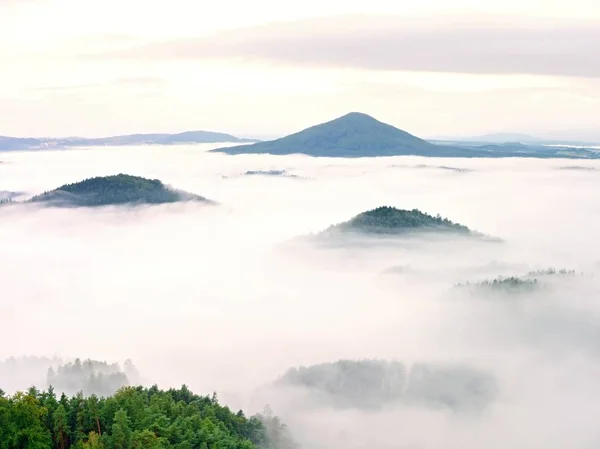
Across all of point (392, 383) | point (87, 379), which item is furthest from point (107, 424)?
point (392, 383)

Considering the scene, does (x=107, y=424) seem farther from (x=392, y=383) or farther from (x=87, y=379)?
(x=392, y=383)

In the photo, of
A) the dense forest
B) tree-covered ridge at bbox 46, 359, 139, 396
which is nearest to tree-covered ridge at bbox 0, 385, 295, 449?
tree-covered ridge at bbox 46, 359, 139, 396

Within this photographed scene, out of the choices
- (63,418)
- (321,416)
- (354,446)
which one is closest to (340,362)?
(321,416)

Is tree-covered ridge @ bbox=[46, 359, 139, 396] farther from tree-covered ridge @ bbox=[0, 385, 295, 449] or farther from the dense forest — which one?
the dense forest

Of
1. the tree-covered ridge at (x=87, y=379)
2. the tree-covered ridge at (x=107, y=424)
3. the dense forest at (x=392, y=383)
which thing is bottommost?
the dense forest at (x=392, y=383)

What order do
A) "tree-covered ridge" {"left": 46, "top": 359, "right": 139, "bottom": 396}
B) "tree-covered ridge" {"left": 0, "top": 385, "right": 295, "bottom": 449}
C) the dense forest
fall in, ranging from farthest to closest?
1. the dense forest
2. "tree-covered ridge" {"left": 46, "top": 359, "right": 139, "bottom": 396}
3. "tree-covered ridge" {"left": 0, "top": 385, "right": 295, "bottom": 449}

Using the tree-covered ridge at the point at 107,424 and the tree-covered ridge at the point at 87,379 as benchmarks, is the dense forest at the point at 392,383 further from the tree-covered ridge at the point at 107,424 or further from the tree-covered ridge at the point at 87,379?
the tree-covered ridge at the point at 107,424

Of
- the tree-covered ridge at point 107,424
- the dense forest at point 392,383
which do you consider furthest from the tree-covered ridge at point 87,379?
the dense forest at point 392,383
